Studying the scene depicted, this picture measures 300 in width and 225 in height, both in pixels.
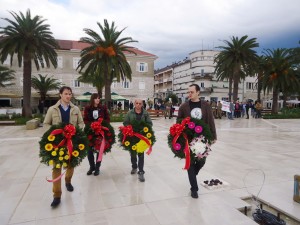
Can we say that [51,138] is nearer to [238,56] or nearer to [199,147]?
[199,147]

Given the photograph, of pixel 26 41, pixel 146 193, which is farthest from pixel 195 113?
pixel 26 41

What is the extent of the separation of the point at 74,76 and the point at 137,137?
3944 centimetres

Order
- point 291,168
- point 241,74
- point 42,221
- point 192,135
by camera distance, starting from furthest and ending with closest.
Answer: point 241,74
point 291,168
point 192,135
point 42,221

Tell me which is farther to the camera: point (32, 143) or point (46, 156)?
point (32, 143)

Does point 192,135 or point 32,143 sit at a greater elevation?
point 192,135

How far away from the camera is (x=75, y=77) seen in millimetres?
41906

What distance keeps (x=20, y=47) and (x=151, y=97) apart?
94.6 feet

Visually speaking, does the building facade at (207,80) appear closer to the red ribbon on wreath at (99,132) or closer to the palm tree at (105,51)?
the palm tree at (105,51)

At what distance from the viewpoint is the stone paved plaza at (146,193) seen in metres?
3.68

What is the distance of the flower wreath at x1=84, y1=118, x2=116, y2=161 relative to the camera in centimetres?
511

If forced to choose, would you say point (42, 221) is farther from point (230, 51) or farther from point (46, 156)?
point (230, 51)

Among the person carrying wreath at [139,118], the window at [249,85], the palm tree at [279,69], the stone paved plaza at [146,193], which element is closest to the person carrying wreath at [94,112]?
the person carrying wreath at [139,118]

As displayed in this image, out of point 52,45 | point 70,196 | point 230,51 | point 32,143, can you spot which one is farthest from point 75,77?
point 70,196

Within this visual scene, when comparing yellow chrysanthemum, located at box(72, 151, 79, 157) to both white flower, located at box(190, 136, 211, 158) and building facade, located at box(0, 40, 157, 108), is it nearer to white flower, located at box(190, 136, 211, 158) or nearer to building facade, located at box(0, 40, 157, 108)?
white flower, located at box(190, 136, 211, 158)
